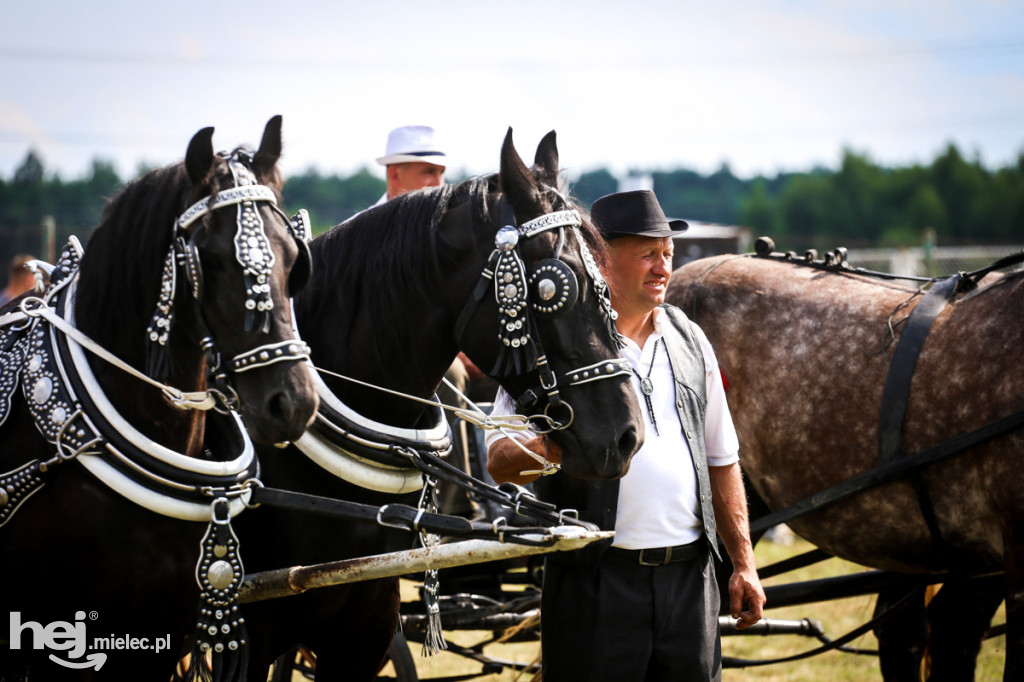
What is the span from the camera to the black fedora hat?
275 cm

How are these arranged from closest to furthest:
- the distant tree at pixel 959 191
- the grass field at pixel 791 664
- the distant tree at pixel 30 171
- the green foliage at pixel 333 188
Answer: the grass field at pixel 791 664
the distant tree at pixel 30 171
the green foliage at pixel 333 188
the distant tree at pixel 959 191

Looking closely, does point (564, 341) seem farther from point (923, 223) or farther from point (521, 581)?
point (923, 223)

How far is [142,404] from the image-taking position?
2172mm

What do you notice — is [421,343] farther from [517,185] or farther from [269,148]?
[269,148]

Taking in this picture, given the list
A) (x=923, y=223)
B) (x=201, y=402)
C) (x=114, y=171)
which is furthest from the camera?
(x=923, y=223)

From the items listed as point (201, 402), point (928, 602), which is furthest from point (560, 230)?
point (928, 602)

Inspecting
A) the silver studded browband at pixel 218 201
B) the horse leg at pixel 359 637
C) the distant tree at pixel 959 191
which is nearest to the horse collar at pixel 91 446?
the silver studded browband at pixel 218 201

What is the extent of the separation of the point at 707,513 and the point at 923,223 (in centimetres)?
5705

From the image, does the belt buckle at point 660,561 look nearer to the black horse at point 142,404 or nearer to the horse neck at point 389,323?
the horse neck at point 389,323

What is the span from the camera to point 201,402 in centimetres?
206

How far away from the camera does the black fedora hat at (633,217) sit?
9.01ft

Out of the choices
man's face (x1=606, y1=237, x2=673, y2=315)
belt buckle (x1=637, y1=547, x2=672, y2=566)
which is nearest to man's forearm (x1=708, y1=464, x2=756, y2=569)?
belt buckle (x1=637, y1=547, x2=672, y2=566)

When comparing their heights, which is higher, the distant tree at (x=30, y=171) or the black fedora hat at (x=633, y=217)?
the distant tree at (x=30, y=171)

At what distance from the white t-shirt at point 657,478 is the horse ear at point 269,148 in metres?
0.88
